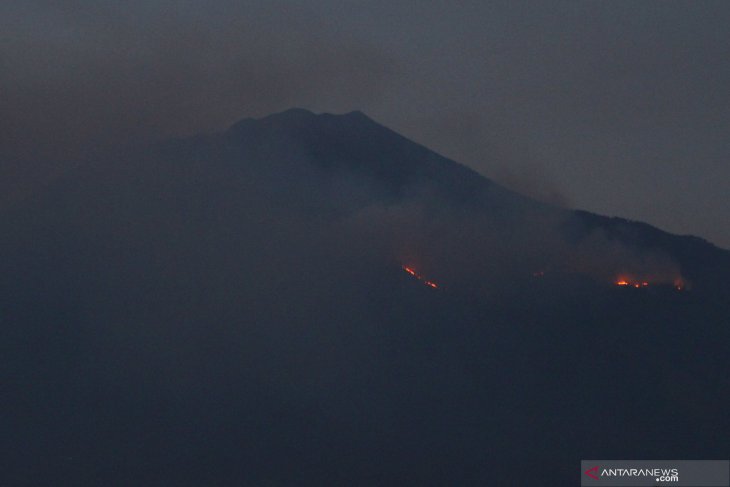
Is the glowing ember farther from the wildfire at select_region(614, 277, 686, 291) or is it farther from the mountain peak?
the mountain peak

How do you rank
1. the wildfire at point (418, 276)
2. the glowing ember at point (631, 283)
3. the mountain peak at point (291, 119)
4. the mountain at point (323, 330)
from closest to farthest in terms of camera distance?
the mountain at point (323, 330) < the wildfire at point (418, 276) < the glowing ember at point (631, 283) < the mountain peak at point (291, 119)

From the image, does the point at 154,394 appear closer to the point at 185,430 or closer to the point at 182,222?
the point at 185,430

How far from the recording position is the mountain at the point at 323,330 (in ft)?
190

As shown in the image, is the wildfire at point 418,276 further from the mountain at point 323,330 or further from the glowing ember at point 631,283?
the glowing ember at point 631,283

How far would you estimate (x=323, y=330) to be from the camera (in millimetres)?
74062

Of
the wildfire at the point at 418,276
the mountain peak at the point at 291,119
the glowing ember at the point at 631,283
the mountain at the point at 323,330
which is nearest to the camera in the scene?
the mountain at the point at 323,330

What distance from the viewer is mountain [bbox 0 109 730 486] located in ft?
190

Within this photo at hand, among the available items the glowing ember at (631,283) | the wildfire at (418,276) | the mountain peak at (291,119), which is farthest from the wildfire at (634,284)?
the mountain peak at (291,119)

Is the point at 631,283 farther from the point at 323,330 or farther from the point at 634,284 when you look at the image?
the point at 323,330

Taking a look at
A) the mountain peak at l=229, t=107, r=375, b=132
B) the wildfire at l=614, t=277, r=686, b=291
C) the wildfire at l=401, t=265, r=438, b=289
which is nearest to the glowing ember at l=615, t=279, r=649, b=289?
the wildfire at l=614, t=277, r=686, b=291

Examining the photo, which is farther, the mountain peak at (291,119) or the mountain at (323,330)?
the mountain peak at (291,119)

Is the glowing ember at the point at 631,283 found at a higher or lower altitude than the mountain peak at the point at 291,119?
lower

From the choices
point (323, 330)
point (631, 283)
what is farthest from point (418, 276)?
point (631, 283)

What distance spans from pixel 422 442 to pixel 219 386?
1440 cm
